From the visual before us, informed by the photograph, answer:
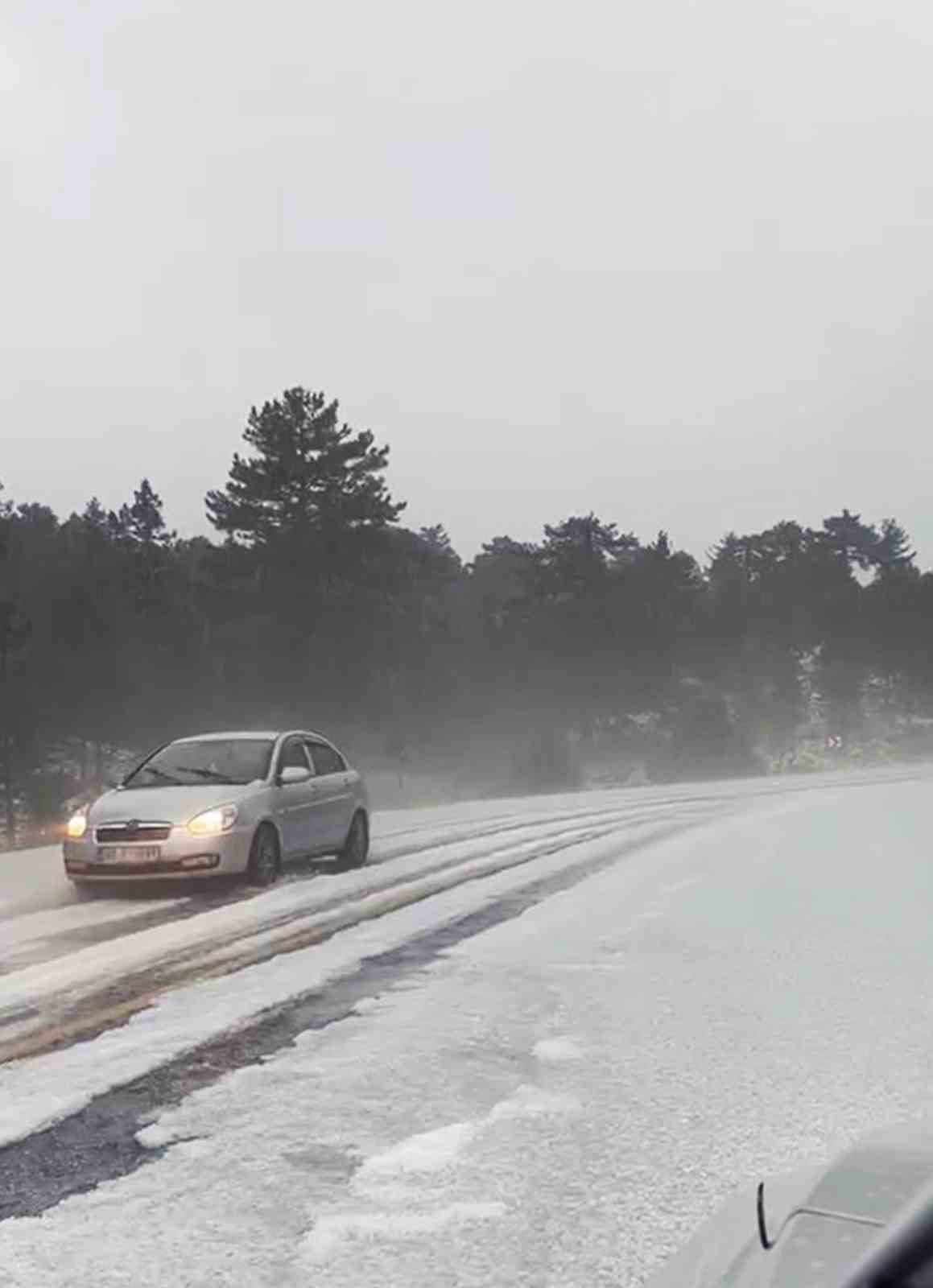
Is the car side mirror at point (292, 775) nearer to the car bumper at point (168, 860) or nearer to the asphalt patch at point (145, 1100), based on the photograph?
the car bumper at point (168, 860)

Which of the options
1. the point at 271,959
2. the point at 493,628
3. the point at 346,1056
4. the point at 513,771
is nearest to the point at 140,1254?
the point at 346,1056

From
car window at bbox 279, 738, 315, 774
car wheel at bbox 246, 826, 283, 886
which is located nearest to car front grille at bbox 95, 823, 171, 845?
car wheel at bbox 246, 826, 283, 886

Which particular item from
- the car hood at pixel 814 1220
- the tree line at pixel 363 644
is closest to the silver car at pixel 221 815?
the car hood at pixel 814 1220

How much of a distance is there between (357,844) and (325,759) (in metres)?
1.01

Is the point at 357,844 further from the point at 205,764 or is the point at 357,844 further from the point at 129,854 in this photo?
the point at 129,854

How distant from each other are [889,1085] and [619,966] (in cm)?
285

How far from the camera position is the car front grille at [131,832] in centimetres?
1181

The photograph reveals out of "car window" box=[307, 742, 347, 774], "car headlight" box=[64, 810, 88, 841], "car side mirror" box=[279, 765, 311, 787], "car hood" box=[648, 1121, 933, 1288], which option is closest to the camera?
"car hood" box=[648, 1121, 933, 1288]

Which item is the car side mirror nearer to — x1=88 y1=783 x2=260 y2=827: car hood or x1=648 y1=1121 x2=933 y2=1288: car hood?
x1=88 y1=783 x2=260 y2=827: car hood

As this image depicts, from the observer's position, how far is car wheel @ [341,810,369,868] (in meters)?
14.5

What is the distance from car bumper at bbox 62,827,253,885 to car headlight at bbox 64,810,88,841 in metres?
0.19

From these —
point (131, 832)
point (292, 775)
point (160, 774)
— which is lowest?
point (131, 832)

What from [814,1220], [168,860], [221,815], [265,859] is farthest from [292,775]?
[814,1220]

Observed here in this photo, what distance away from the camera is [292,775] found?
13.4m
